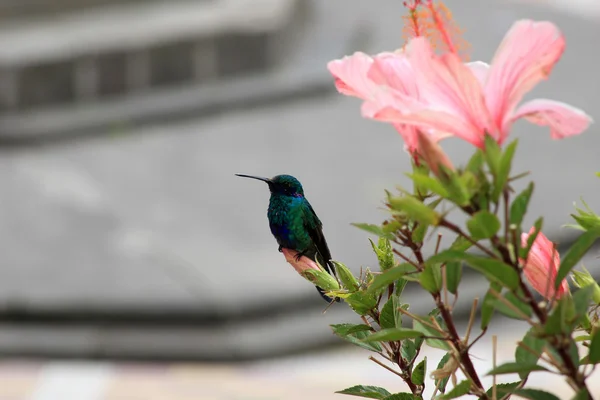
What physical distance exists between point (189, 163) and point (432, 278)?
7.96 ft

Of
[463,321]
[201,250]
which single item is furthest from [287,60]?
[463,321]

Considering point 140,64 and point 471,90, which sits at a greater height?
point 140,64

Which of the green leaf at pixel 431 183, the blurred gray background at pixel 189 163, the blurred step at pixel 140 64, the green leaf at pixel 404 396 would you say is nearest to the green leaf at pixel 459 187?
the green leaf at pixel 431 183

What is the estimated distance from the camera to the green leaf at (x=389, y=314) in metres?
0.33

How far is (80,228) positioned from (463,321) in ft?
4.08

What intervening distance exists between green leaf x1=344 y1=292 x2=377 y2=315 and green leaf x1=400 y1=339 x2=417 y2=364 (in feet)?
0.13

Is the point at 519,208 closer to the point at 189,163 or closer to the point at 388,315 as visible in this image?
the point at 388,315

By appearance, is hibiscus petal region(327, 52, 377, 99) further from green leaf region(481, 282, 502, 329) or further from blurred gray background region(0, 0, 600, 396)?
blurred gray background region(0, 0, 600, 396)

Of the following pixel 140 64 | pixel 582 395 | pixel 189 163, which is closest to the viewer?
pixel 582 395

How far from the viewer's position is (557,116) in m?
0.27

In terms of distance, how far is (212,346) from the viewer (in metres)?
2.05

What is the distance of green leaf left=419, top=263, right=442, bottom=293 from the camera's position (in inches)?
11.5

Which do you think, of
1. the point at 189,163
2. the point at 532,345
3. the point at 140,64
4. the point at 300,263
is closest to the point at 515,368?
the point at 532,345

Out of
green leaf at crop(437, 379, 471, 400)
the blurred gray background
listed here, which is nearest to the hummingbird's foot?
green leaf at crop(437, 379, 471, 400)
